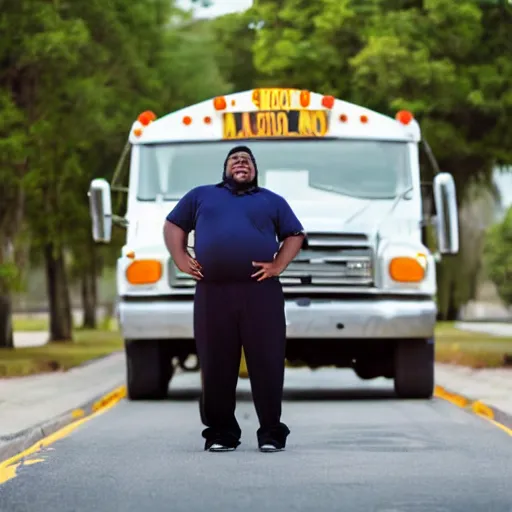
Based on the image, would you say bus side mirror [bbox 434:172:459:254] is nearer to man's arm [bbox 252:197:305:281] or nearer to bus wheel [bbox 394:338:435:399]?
bus wheel [bbox 394:338:435:399]

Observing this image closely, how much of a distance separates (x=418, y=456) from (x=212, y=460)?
149 centimetres

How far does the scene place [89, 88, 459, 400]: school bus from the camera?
16.5m

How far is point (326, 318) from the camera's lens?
16375 millimetres

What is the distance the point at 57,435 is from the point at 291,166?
5105mm

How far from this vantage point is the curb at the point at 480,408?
14281mm

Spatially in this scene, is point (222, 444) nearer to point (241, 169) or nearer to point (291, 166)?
point (241, 169)

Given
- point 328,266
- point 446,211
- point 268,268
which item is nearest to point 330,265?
point 328,266

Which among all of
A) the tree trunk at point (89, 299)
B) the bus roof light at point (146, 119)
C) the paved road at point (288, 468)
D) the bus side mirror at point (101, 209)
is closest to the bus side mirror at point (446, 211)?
the paved road at point (288, 468)

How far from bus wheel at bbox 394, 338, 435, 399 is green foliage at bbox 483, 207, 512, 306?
71.3 metres

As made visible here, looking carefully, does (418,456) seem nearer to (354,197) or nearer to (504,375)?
(354,197)

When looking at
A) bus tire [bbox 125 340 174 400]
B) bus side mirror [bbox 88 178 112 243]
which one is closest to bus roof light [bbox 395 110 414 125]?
bus side mirror [bbox 88 178 112 243]

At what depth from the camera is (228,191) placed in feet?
36.3

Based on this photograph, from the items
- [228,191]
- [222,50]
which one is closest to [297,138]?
[228,191]

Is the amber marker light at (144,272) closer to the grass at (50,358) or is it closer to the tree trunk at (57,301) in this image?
the grass at (50,358)
